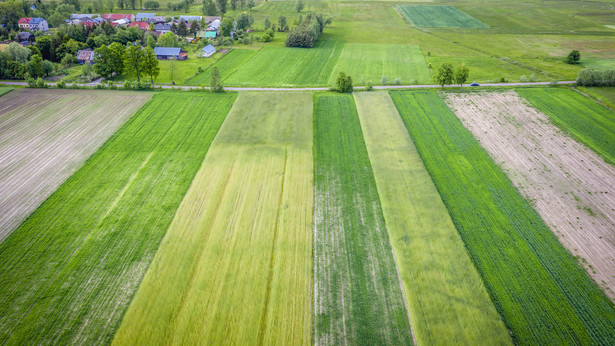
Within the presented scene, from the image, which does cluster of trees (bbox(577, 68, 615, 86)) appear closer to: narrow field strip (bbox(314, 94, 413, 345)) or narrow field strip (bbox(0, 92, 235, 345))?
narrow field strip (bbox(314, 94, 413, 345))

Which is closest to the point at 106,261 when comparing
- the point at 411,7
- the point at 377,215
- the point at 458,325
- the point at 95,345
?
the point at 95,345

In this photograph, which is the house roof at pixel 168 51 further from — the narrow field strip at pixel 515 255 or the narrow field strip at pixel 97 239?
the narrow field strip at pixel 515 255

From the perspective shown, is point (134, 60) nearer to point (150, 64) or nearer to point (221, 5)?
point (150, 64)

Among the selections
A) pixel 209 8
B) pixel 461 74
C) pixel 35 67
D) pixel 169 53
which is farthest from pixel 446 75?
pixel 209 8

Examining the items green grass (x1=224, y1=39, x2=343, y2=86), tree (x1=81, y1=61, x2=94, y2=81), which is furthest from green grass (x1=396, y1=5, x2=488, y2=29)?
tree (x1=81, y1=61, x2=94, y2=81)

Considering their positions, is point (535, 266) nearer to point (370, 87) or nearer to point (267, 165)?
point (267, 165)
